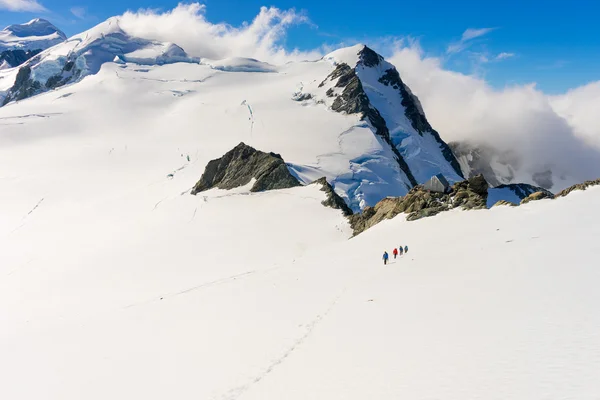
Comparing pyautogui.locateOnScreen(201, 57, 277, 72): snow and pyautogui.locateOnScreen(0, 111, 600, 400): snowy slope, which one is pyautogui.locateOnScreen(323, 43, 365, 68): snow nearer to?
pyautogui.locateOnScreen(201, 57, 277, 72): snow

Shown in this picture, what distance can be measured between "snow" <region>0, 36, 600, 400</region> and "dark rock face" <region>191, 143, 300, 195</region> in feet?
7.53

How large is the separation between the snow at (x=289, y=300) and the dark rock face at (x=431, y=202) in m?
1.80

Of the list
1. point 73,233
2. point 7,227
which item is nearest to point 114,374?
point 73,233

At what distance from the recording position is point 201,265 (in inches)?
1318

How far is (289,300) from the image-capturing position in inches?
804

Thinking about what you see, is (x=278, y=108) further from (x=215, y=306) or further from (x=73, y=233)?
(x=215, y=306)

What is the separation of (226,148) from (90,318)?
61.2 meters

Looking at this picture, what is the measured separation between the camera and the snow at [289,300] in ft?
33.6

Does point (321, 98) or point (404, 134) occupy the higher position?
point (321, 98)

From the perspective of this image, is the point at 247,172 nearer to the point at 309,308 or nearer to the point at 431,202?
the point at 431,202

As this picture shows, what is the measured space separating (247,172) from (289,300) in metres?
37.8

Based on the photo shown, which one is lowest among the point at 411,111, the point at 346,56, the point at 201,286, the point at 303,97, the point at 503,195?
the point at 503,195

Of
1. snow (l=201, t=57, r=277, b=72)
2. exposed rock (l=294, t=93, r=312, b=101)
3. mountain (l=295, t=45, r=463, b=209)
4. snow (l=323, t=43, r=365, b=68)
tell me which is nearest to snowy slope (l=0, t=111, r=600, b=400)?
mountain (l=295, t=45, r=463, b=209)

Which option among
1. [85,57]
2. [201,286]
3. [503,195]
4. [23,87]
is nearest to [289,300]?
[201,286]
